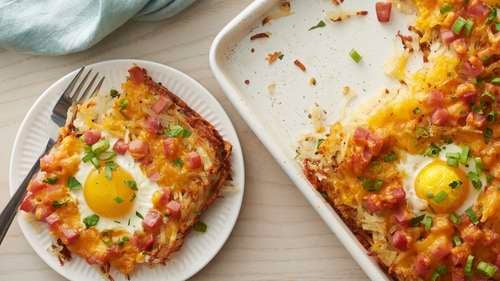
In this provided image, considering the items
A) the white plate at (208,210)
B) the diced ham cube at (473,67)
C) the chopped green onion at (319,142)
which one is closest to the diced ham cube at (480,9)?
the diced ham cube at (473,67)

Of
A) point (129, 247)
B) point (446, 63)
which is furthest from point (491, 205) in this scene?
point (129, 247)

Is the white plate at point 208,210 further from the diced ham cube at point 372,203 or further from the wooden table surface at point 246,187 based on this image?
the diced ham cube at point 372,203

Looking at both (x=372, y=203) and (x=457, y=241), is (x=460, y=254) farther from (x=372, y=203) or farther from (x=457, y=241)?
(x=372, y=203)

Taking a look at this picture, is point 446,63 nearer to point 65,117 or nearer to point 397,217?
point 397,217

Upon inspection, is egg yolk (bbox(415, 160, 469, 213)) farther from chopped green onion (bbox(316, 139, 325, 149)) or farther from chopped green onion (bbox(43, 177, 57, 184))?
chopped green onion (bbox(43, 177, 57, 184))

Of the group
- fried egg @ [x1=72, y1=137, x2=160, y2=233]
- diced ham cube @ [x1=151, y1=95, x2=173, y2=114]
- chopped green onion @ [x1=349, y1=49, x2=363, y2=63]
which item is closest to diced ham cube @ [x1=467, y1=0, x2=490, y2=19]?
chopped green onion @ [x1=349, y1=49, x2=363, y2=63]

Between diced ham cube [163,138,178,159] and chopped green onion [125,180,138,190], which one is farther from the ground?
diced ham cube [163,138,178,159]
